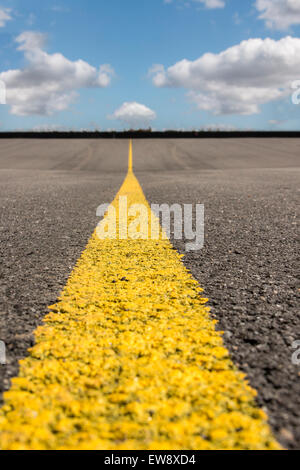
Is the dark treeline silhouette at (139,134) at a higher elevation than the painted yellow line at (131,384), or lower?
higher

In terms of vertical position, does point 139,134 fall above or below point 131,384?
above

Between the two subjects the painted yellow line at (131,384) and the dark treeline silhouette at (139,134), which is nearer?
the painted yellow line at (131,384)

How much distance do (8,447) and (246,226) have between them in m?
2.62

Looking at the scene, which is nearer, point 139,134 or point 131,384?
point 131,384

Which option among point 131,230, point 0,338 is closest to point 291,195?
point 131,230

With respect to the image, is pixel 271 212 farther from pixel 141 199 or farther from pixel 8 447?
pixel 8 447

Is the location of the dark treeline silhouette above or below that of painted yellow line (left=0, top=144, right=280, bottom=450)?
above

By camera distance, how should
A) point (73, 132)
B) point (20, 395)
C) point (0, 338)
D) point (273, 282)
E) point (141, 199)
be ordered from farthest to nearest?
point (73, 132), point (141, 199), point (273, 282), point (0, 338), point (20, 395)

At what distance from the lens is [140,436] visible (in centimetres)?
80

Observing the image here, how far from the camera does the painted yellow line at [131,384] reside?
81cm

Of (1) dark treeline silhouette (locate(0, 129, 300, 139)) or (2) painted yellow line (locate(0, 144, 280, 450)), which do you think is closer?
(2) painted yellow line (locate(0, 144, 280, 450))

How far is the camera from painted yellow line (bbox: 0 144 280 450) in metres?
0.81

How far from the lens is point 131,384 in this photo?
0.97 metres

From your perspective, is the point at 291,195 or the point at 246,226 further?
the point at 291,195
